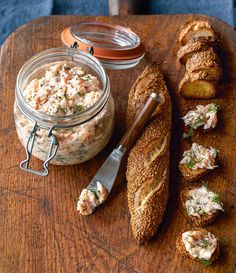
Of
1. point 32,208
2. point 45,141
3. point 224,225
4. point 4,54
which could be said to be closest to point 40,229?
point 32,208

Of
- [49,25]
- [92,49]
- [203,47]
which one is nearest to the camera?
[92,49]

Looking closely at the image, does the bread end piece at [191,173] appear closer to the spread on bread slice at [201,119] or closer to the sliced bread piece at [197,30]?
the spread on bread slice at [201,119]

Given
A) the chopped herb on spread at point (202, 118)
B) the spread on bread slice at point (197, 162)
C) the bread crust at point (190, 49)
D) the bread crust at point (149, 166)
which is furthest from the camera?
Result: the bread crust at point (190, 49)

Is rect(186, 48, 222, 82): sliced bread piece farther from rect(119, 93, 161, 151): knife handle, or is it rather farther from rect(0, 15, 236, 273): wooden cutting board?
rect(119, 93, 161, 151): knife handle

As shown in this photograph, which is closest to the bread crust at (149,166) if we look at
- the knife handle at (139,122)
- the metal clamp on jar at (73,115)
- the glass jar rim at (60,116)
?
the knife handle at (139,122)

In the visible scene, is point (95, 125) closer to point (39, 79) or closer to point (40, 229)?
point (39, 79)
